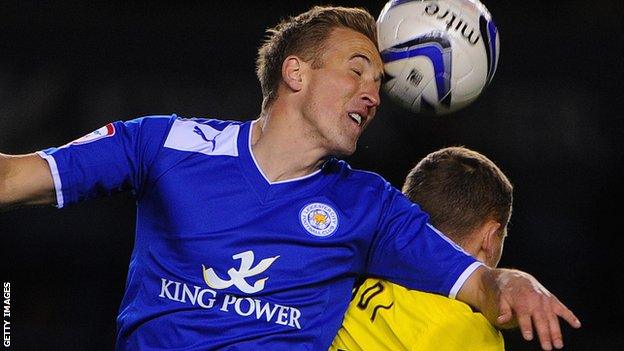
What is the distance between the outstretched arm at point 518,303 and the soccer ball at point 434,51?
69 centimetres

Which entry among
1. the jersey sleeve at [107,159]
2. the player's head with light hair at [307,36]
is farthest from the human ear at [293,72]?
the jersey sleeve at [107,159]

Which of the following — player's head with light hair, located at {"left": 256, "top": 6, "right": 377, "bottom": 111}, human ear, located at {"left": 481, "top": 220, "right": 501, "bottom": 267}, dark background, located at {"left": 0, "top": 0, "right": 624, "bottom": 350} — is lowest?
dark background, located at {"left": 0, "top": 0, "right": 624, "bottom": 350}

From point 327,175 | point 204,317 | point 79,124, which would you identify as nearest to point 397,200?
point 327,175

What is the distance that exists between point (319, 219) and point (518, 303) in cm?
70

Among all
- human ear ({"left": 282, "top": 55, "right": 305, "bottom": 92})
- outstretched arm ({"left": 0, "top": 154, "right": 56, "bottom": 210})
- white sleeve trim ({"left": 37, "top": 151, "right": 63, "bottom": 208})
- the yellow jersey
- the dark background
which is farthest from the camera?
the dark background

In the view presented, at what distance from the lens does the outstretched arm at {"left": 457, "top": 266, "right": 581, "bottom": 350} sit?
254cm

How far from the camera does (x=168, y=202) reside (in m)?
3.05

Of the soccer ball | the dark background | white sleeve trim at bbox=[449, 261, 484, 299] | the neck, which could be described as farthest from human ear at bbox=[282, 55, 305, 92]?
the dark background

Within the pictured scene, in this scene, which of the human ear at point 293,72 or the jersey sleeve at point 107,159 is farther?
the human ear at point 293,72

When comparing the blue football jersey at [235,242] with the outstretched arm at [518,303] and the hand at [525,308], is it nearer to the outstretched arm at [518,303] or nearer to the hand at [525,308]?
the outstretched arm at [518,303]

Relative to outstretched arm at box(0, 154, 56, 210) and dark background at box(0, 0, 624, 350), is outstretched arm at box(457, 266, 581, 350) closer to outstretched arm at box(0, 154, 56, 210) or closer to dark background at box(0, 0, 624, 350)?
outstretched arm at box(0, 154, 56, 210)

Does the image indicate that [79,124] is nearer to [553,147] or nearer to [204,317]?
[553,147]

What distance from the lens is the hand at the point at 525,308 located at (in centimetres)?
254

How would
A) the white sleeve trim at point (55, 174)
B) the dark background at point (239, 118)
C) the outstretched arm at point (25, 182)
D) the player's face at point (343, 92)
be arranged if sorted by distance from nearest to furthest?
the outstretched arm at point (25, 182) < the white sleeve trim at point (55, 174) < the player's face at point (343, 92) < the dark background at point (239, 118)
